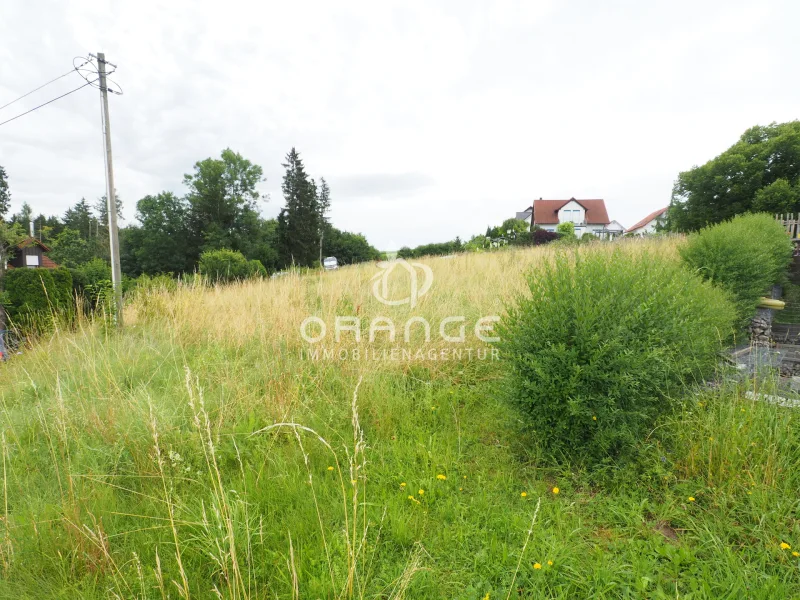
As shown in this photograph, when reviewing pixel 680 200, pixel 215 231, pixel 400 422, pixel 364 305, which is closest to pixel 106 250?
pixel 215 231

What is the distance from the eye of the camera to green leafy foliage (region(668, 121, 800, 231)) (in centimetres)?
1379

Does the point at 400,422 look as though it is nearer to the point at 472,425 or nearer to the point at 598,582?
the point at 472,425

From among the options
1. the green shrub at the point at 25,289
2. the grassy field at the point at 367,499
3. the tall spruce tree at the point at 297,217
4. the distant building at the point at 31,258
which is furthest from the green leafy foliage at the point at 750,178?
the distant building at the point at 31,258

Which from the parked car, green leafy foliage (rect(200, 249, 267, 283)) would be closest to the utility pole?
the parked car

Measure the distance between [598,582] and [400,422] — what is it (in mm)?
1551

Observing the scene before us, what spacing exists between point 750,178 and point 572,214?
31.4 m

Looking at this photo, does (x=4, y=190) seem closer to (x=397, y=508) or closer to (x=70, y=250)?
(x=70, y=250)

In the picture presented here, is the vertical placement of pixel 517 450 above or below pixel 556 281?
below

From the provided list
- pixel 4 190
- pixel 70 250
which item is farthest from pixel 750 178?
pixel 4 190

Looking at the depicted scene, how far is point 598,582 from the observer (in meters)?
1.44

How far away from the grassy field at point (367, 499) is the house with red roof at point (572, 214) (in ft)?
149

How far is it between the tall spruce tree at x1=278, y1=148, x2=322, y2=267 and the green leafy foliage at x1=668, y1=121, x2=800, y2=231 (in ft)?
88.8

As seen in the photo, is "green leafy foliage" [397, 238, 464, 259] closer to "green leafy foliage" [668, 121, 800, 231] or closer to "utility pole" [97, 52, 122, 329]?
"green leafy foliage" [668, 121, 800, 231]

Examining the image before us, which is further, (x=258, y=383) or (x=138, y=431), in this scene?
(x=258, y=383)
